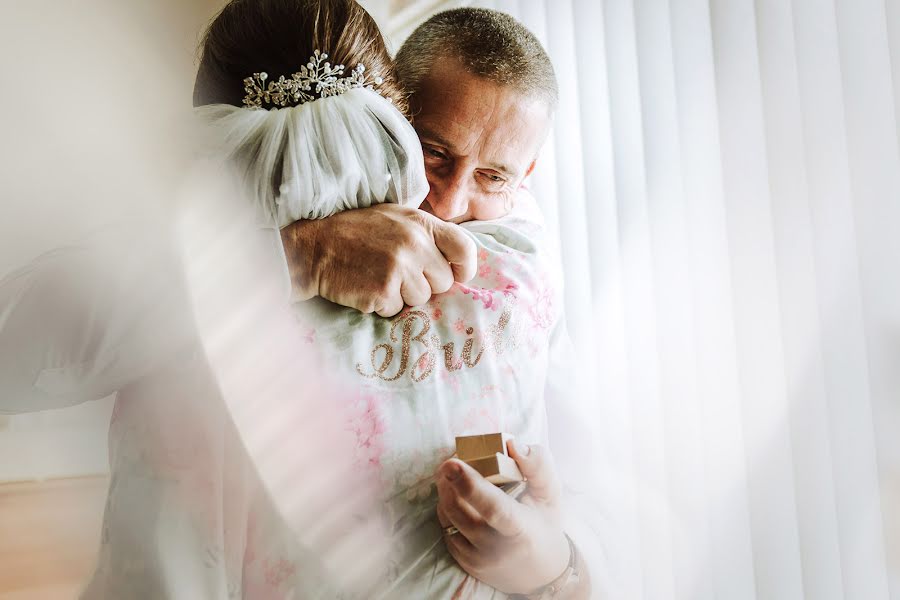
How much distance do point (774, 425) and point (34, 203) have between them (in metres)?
0.77

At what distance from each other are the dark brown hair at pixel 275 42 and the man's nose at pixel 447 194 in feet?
0.36

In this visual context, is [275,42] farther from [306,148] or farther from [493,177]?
[493,177]

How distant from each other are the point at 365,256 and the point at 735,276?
51cm

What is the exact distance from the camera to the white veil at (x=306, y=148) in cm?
56

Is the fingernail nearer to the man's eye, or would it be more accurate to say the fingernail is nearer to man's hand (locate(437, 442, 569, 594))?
man's hand (locate(437, 442, 569, 594))

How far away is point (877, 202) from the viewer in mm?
755

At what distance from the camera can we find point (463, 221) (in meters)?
0.73

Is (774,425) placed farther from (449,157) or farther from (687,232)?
(449,157)

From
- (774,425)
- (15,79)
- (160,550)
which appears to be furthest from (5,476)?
(774,425)

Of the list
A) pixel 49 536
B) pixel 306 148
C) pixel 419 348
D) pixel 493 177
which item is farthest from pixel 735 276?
pixel 49 536

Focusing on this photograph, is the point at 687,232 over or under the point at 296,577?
over

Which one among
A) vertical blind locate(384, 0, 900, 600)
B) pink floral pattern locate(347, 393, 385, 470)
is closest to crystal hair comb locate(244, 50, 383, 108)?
pink floral pattern locate(347, 393, 385, 470)

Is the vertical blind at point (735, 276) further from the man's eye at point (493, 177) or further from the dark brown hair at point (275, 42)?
the dark brown hair at point (275, 42)

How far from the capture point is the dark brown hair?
1.94ft
